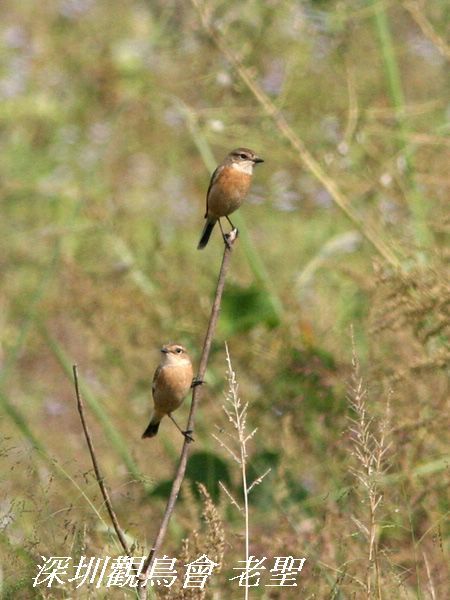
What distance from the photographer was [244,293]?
13.0ft

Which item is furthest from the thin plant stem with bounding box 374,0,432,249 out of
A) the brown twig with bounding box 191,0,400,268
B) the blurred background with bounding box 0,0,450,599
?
the brown twig with bounding box 191,0,400,268

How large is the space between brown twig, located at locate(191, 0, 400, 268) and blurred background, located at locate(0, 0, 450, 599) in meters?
0.01

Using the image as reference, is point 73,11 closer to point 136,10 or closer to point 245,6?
point 136,10

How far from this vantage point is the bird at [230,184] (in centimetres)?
307

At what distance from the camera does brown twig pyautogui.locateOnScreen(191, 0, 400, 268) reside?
3.82 m

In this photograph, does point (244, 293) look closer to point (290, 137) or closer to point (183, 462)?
point (290, 137)

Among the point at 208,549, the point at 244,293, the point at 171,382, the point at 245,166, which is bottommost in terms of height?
the point at 244,293

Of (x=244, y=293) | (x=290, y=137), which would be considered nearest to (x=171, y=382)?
(x=244, y=293)

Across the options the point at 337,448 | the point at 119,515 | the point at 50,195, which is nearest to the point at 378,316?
the point at 337,448

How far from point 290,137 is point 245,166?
80cm

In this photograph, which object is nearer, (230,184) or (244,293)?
(230,184)

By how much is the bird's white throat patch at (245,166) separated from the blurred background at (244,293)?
16.0 inches

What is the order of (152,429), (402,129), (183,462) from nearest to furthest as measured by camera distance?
(183,462), (152,429), (402,129)

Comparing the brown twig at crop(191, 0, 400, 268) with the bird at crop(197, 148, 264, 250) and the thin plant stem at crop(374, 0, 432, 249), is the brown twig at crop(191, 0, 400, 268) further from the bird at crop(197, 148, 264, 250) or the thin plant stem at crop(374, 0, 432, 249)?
the bird at crop(197, 148, 264, 250)
